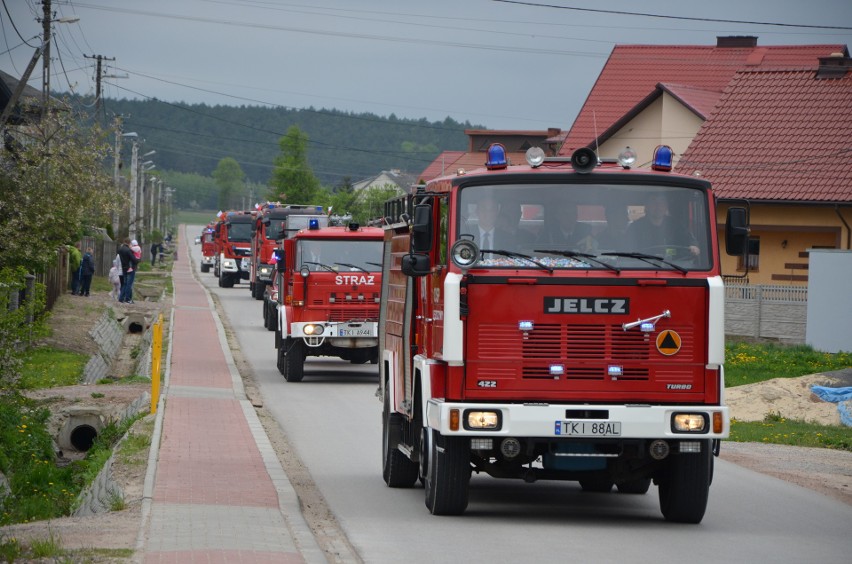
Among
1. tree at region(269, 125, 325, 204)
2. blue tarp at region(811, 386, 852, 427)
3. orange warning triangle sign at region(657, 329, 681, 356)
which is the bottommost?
blue tarp at region(811, 386, 852, 427)

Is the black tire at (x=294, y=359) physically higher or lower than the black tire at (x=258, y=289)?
lower

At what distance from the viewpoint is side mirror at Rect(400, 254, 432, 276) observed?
10.4m

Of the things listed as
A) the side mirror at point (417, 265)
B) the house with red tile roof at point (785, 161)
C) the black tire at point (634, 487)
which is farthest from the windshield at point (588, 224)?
the house with red tile roof at point (785, 161)

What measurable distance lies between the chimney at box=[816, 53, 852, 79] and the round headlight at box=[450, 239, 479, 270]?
3482cm

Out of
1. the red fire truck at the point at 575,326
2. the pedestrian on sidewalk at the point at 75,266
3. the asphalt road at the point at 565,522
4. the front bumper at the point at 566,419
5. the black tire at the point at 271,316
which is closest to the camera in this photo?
the asphalt road at the point at 565,522

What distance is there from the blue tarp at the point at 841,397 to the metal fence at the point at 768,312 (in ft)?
38.0

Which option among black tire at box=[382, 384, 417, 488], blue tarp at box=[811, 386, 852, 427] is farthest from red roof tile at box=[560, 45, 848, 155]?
black tire at box=[382, 384, 417, 488]

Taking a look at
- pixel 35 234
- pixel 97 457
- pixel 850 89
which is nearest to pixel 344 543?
pixel 97 457

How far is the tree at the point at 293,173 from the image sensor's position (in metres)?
110

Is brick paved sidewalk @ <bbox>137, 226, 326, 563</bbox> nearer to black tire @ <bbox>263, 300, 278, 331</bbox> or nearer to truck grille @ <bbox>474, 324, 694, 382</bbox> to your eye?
truck grille @ <bbox>474, 324, 694, 382</bbox>

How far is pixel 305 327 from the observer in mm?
23109

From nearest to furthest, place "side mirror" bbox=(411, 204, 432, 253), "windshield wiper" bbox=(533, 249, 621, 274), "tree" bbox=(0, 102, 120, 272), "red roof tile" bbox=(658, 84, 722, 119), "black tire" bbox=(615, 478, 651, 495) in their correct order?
"windshield wiper" bbox=(533, 249, 621, 274) < "side mirror" bbox=(411, 204, 432, 253) < "black tire" bbox=(615, 478, 651, 495) < "tree" bbox=(0, 102, 120, 272) < "red roof tile" bbox=(658, 84, 722, 119)

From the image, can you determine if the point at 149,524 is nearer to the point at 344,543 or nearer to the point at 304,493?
the point at 344,543

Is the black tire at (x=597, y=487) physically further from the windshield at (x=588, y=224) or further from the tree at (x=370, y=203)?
the tree at (x=370, y=203)
